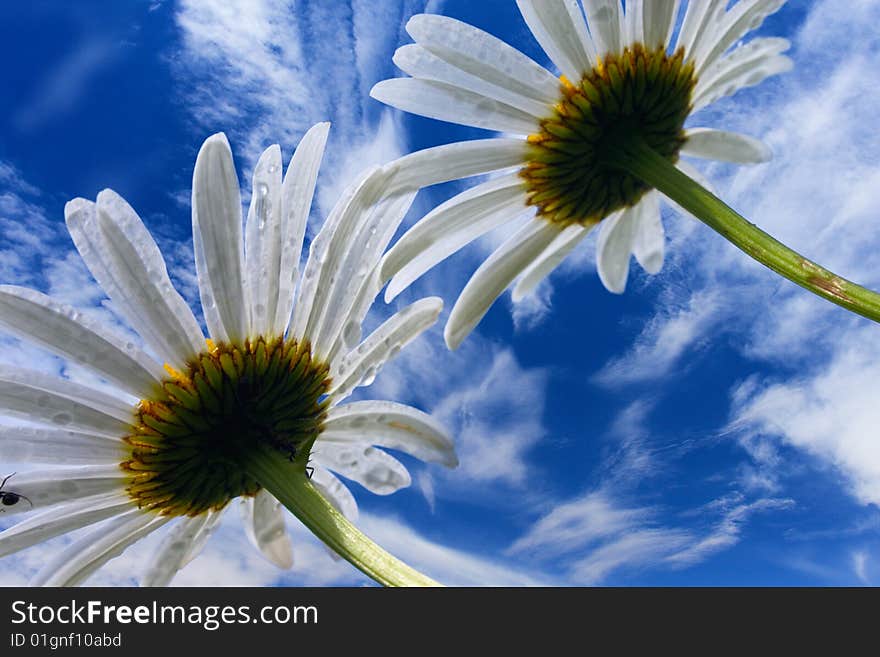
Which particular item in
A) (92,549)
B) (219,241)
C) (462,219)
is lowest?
(92,549)

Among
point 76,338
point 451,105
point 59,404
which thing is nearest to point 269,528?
point 59,404

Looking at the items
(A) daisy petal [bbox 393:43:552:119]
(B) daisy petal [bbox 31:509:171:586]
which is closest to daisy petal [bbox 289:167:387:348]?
(A) daisy petal [bbox 393:43:552:119]

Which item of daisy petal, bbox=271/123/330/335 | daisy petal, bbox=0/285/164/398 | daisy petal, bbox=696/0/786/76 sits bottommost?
daisy petal, bbox=0/285/164/398

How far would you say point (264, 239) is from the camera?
2.65 meters

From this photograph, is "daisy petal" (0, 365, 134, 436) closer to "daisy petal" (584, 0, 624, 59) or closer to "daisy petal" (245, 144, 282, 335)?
"daisy petal" (245, 144, 282, 335)

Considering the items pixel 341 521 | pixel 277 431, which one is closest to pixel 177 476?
pixel 277 431

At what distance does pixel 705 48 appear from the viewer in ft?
9.00

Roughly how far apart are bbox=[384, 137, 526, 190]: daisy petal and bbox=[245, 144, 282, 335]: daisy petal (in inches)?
16.4

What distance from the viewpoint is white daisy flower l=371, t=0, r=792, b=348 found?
266 centimetres

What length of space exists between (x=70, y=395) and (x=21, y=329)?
10.4 inches

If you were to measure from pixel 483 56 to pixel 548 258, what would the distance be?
0.82 metres

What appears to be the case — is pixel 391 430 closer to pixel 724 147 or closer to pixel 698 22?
pixel 724 147

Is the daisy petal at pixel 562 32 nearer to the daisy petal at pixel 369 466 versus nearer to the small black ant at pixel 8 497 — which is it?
the daisy petal at pixel 369 466

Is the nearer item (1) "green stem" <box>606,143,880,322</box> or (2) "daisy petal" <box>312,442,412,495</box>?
(1) "green stem" <box>606,143,880,322</box>
